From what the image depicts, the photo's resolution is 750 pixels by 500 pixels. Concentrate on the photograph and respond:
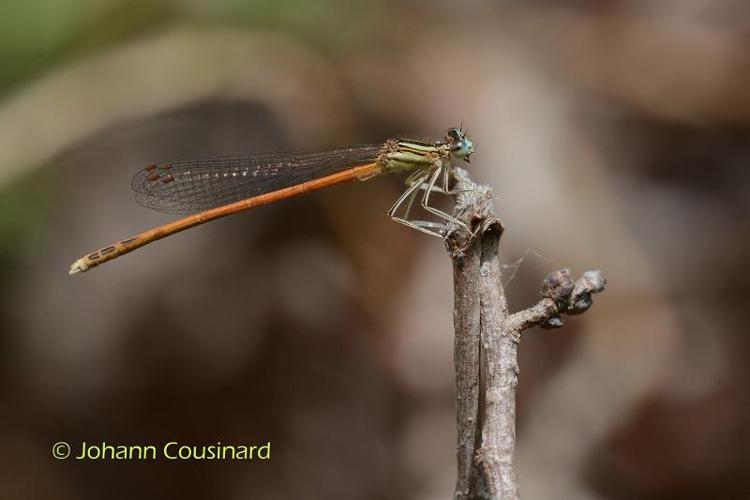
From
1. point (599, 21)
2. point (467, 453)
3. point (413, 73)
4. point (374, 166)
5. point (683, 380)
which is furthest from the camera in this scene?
point (599, 21)

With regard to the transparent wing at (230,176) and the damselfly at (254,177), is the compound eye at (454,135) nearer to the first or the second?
the damselfly at (254,177)

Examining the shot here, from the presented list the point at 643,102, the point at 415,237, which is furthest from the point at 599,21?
the point at 415,237

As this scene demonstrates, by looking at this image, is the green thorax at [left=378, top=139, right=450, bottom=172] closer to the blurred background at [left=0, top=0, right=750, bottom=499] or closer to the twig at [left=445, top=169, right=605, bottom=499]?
the blurred background at [left=0, top=0, right=750, bottom=499]

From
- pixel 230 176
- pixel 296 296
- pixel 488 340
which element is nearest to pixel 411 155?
pixel 230 176

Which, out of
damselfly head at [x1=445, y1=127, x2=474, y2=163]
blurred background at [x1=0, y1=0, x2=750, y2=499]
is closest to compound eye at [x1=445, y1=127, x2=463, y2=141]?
damselfly head at [x1=445, y1=127, x2=474, y2=163]

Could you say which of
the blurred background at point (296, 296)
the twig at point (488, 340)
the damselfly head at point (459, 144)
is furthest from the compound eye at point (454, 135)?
the twig at point (488, 340)

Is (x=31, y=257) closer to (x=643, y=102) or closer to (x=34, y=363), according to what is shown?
(x=34, y=363)
